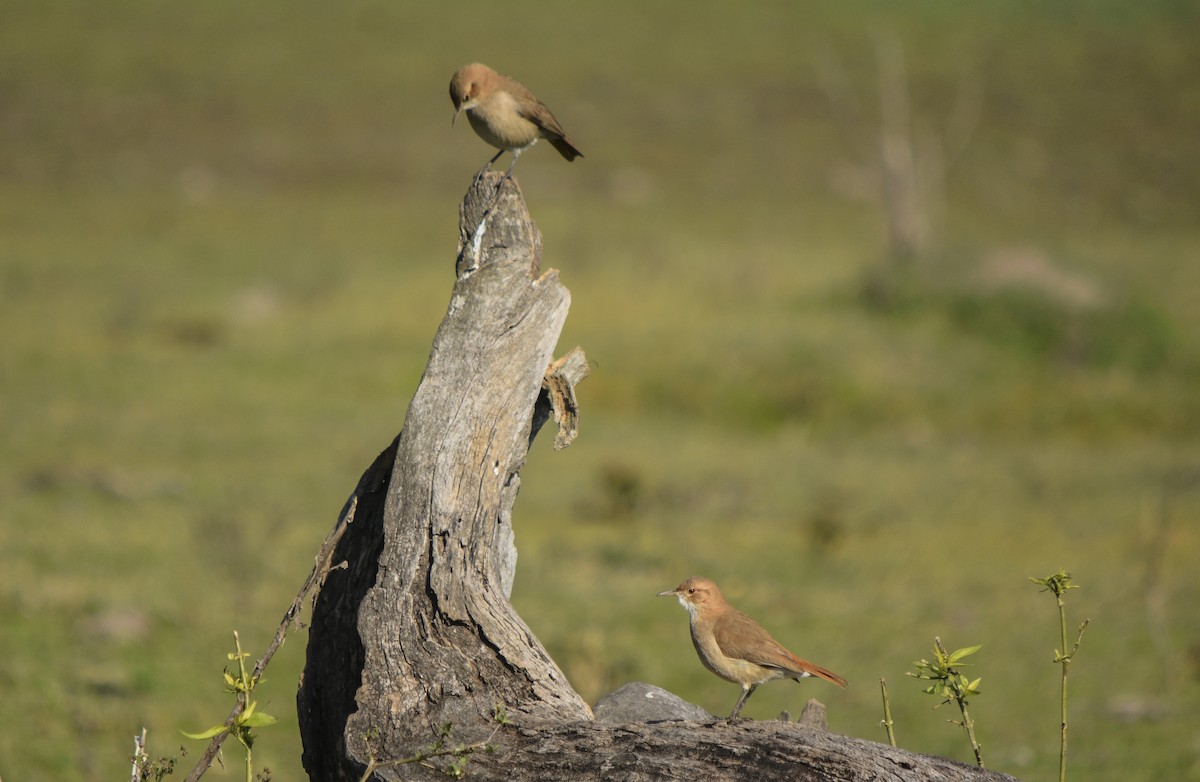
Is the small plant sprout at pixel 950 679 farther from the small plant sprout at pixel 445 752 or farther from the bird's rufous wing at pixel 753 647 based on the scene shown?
the small plant sprout at pixel 445 752

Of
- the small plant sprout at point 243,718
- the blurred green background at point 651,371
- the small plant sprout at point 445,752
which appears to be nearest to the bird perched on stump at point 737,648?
the small plant sprout at point 445,752

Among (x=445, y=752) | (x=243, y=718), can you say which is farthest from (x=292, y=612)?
(x=445, y=752)

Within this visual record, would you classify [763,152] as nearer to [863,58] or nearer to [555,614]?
[863,58]

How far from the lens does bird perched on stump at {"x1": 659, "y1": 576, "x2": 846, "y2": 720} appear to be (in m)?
5.25

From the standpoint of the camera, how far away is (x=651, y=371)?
780 inches

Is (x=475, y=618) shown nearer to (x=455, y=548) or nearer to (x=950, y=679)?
(x=455, y=548)

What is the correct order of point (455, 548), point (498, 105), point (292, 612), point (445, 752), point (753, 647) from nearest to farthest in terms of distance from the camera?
1. point (445, 752)
2. point (292, 612)
3. point (455, 548)
4. point (753, 647)
5. point (498, 105)

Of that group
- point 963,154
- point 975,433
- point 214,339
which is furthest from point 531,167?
point 975,433

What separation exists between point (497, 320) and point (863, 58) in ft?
156

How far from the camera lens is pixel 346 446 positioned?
16312 mm

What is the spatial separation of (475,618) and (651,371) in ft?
49.9

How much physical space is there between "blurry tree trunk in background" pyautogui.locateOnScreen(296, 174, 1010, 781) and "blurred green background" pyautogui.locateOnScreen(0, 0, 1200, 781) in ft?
11.6

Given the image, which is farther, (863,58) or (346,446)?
(863,58)

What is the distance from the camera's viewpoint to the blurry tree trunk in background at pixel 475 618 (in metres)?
4.05
